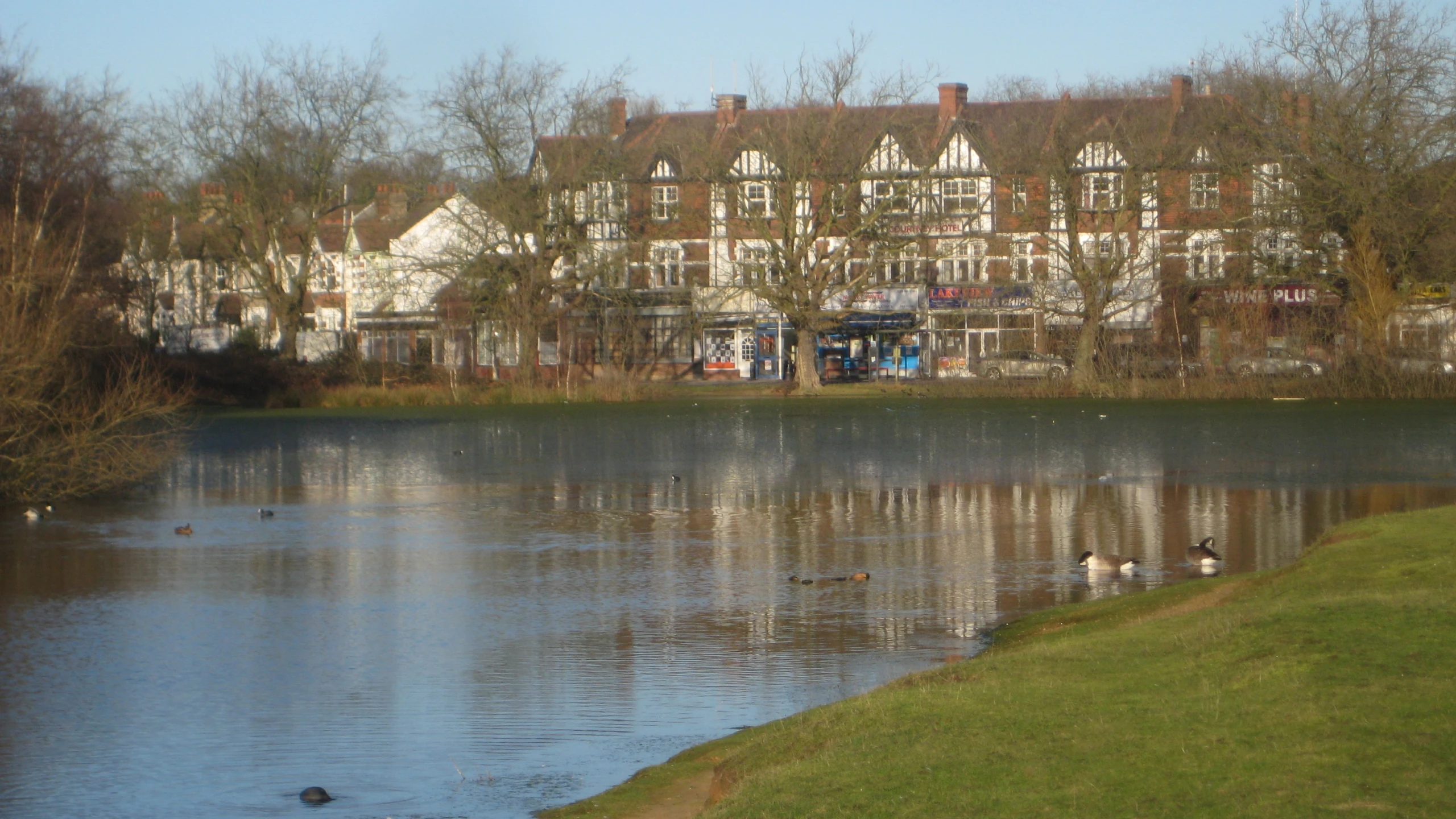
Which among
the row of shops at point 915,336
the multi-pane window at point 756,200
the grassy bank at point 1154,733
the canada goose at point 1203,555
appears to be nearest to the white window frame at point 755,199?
the multi-pane window at point 756,200

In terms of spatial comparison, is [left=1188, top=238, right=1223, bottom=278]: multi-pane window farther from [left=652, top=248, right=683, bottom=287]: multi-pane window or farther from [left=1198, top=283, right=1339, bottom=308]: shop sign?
[left=652, top=248, right=683, bottom=287]: multi-pane window

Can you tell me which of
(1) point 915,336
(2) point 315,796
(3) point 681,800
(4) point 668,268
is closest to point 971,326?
(1) point 915,336

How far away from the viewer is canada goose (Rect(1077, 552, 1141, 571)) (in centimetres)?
1528

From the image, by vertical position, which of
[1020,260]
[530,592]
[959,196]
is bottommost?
[530,592]

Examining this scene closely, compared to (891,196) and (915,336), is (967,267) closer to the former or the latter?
(915,336)

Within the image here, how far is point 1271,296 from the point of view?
168 ft

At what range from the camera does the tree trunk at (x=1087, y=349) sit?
52188 mm

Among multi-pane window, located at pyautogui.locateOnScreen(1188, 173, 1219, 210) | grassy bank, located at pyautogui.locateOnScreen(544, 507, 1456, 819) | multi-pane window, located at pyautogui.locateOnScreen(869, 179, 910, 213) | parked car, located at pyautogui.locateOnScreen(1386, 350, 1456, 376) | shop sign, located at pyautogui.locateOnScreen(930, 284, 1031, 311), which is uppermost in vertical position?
multi-pane window, located at pyautogui.locateOnScreen(869, 179, 910, 213)

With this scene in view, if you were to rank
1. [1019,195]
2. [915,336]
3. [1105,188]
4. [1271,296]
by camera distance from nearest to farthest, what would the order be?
1. [1271,296]
2. [1105,188]
3. [1019,195]
4. [915,336]

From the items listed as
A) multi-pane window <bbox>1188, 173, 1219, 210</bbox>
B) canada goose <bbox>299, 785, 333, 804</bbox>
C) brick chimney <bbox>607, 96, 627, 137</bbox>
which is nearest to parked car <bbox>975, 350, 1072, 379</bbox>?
multi-pane window <bbox>1188, 173, 1219, 210</bbox>

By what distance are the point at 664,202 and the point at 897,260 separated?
13.1 meters

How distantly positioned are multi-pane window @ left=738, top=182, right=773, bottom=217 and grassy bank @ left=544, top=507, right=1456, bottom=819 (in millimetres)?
47041

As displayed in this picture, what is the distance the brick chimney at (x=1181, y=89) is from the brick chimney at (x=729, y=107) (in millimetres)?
19115

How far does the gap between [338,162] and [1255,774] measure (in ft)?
206
